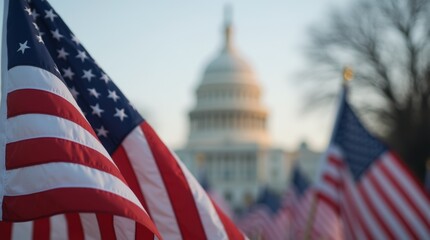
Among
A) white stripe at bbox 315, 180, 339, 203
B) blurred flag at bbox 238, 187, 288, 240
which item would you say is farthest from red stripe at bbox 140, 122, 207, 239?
blurred flag at bbox 238, 187, 288, 240

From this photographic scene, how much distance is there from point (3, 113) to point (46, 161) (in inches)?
16.8

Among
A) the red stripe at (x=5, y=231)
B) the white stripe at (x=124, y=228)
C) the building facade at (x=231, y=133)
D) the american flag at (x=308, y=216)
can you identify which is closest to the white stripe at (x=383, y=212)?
the american flag at (x=308, y=216)

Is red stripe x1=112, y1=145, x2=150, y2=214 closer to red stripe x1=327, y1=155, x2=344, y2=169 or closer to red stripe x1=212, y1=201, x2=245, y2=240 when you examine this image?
red stripe x1=212, y1=201, x2=245, y2=240

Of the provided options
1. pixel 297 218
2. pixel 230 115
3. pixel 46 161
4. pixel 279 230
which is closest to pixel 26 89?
pixel 46 161

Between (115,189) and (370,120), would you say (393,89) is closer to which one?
(370,120)

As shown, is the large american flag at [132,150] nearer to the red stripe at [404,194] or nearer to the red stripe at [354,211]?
the red stripe at [354,211]

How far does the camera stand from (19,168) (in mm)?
4707

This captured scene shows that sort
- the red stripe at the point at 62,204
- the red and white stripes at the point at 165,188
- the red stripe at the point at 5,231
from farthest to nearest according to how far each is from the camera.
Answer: the red stripe at the point at 5,231 → the red and white stripes at the point at 165,188 → the red stripe at the point at 62,204

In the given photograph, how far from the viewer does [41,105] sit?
4957 millimetres

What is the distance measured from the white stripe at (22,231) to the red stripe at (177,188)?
1778 mm

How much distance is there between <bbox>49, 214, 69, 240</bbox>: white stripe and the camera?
7039 millimetres

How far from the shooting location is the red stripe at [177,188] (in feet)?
19.2

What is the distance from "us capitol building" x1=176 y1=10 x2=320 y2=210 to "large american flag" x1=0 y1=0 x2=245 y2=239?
90.9 metres

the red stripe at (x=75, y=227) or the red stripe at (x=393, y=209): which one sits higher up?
the red stripe at (x=75, y=227)
